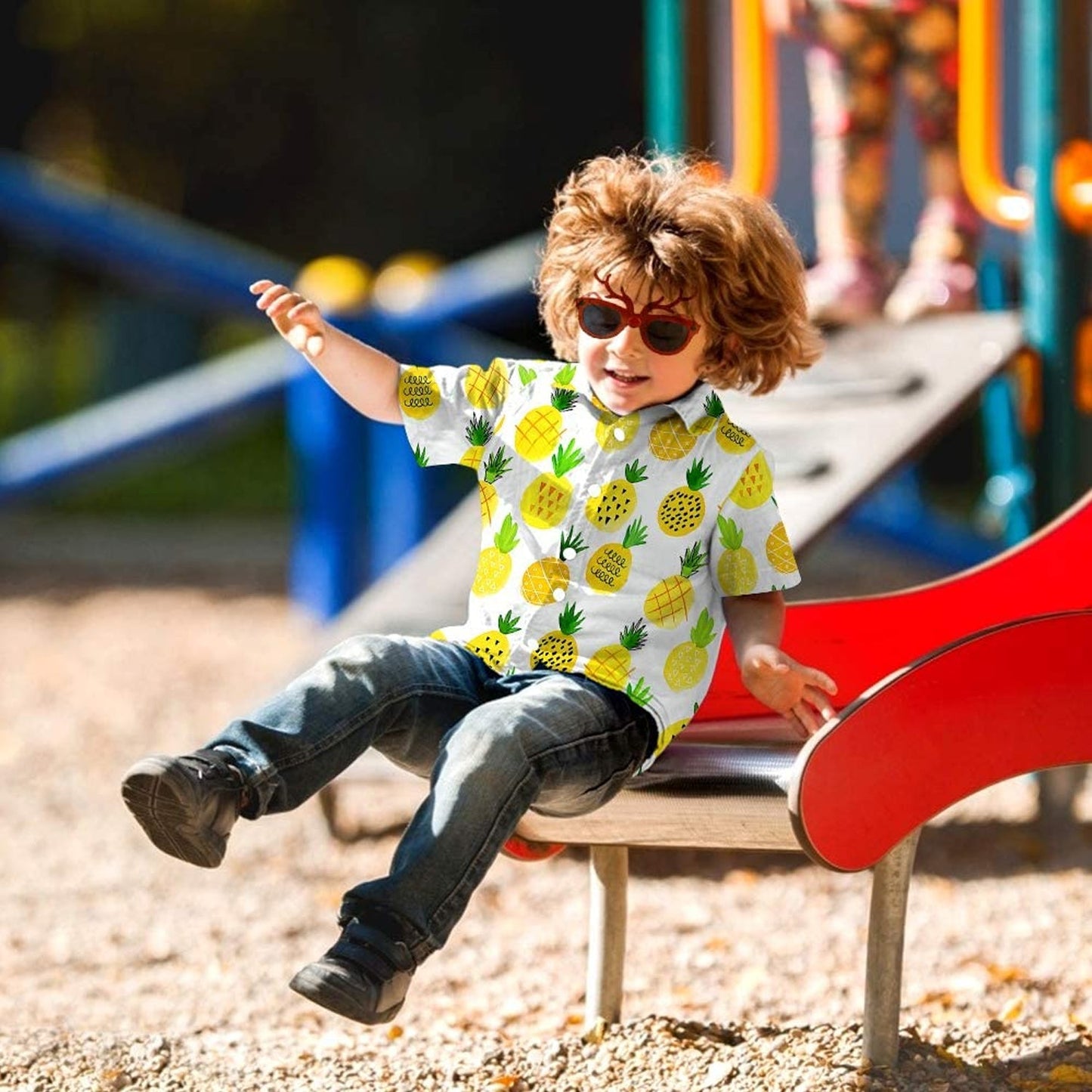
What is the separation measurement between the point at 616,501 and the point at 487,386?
0.25 meters

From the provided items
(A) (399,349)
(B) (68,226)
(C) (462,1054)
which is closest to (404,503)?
(A) (399,349)

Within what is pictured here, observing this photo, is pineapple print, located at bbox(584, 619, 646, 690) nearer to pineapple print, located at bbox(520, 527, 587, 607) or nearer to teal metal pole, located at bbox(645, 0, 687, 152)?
pineapple print, located at bbox(520, 527, 587, 607)

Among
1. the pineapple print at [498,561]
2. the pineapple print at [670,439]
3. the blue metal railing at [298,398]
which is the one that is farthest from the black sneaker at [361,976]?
the blue metal railing at [298,398]

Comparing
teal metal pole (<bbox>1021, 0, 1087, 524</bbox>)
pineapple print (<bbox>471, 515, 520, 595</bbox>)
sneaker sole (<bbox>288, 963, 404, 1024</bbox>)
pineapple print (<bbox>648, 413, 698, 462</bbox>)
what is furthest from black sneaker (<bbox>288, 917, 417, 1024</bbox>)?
teal metal pole (<bbox>1021, 0, 1087, 524</bbox>)

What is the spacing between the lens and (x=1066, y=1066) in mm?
2732

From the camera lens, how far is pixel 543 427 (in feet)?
8.68

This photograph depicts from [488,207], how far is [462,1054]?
12056 millimetres

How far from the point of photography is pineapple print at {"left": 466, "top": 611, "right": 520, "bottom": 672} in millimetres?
2580

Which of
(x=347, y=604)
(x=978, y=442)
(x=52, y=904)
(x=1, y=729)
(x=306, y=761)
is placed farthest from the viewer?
Answer: (x=978, y=442)

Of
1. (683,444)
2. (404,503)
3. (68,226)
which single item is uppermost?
(68,226)

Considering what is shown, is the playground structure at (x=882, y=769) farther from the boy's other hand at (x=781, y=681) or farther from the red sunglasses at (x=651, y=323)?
the red sunglasses at (x=651, y=323)

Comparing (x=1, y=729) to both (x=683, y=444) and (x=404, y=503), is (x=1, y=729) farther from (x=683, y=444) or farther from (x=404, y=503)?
(x=683, y=444)

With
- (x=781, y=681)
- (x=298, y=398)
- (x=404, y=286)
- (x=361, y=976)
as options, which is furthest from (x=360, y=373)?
(x=404, y=286)

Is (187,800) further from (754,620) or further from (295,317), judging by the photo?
(754,620)
